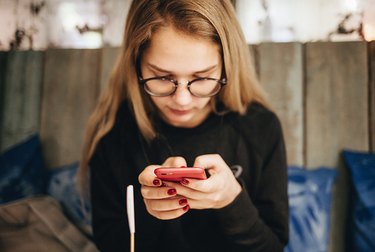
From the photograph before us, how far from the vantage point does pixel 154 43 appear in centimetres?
68

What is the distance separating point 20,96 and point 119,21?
1.70 ft

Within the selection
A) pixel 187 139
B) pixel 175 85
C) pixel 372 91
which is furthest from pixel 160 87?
pixel 372 91

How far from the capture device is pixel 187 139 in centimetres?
84

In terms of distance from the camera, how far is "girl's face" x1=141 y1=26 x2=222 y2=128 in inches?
25.6

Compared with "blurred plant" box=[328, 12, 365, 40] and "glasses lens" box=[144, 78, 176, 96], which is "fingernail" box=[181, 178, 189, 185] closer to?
"glasses lens" box=[144, 78, 176, 96]

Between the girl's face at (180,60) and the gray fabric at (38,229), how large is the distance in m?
0.50

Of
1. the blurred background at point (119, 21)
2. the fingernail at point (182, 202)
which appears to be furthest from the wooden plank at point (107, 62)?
the fingernail at point (182, 202)

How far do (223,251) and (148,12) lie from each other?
1.99ft

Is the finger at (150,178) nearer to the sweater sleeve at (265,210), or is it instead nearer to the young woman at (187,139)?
the young woman at (187,139)

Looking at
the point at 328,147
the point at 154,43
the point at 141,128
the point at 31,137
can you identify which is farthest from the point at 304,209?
the point at 31,137

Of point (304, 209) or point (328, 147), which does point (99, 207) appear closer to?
point (304, 209)

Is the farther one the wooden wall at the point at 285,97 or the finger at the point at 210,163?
the wooden wall at the point at 285,97

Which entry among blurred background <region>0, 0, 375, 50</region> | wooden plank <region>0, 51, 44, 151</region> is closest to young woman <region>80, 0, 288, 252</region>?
wooden plank <region>0, 51, 44, 151</region>

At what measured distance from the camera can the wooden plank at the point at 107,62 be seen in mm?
1218
